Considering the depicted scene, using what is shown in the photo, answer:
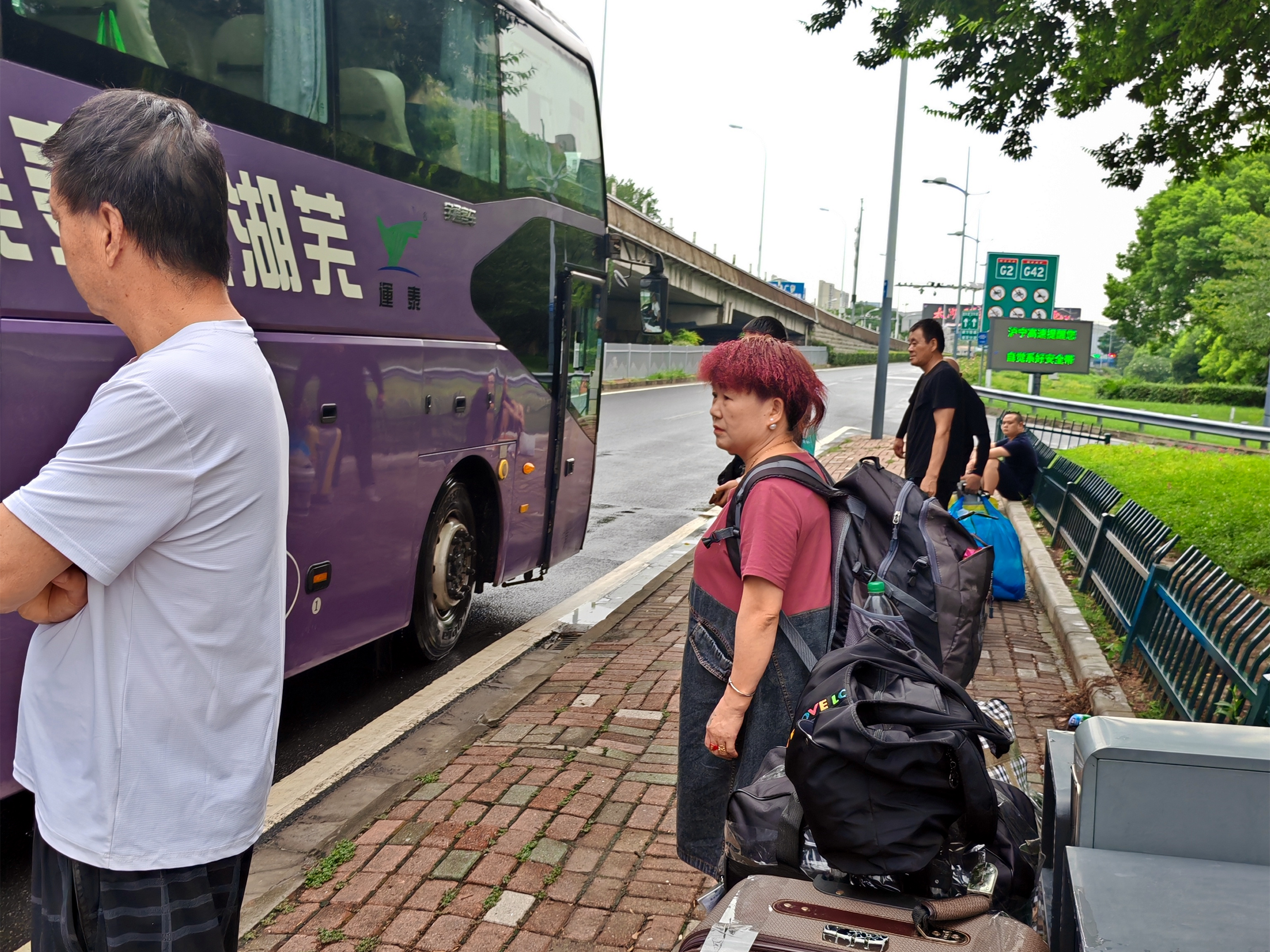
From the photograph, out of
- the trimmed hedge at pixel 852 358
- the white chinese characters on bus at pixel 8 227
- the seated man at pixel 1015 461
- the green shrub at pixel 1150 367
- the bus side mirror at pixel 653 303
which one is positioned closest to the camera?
the white chinese characters on bus at pixel 8 227

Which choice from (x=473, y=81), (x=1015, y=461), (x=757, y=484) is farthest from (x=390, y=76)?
(x=1015, y=461)

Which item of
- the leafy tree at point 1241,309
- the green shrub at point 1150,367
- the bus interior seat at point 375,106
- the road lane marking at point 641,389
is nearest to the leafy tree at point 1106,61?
the bus interior seat at point 375,106

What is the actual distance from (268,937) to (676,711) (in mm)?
2513


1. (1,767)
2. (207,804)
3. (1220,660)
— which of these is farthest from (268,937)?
(1220,660)

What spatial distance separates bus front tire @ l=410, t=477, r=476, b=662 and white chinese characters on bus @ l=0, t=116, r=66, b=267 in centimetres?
→ 304

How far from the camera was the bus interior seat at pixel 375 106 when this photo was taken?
499cm

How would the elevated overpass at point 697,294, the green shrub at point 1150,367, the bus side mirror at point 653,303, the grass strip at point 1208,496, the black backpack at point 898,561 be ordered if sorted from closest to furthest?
1. the black backpack at point 898,561
2. the grass strip at point 1208,496
3. the bus side mirror at point 653,303
4. the elevated overpass at point 697,294
5. the green shrub at point 1150,367

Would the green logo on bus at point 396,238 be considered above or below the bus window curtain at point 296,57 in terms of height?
below

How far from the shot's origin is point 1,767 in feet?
11.2

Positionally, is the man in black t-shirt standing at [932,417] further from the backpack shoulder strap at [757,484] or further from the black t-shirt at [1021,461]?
the black t-shirt at [1021,461]

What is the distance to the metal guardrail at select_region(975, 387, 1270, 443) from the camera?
53.3 ft

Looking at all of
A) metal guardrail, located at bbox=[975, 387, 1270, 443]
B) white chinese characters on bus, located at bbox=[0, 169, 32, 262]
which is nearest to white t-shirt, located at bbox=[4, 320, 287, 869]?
white chinese characters on bus, located at bbox=[0, 169, 32, 262]

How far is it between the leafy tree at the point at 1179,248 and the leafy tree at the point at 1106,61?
48.5 metres

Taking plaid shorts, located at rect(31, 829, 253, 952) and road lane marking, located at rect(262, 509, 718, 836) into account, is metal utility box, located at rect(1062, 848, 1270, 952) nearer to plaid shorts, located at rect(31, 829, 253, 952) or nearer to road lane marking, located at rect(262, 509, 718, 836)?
plaid shorts, located at rect(31, 829, 253, 952)
